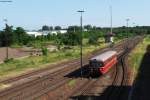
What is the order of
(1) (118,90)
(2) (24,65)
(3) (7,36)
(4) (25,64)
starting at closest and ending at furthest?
(1) (118,90) < (2) (24,65) < (4) (25,64) < (3) (7,36)

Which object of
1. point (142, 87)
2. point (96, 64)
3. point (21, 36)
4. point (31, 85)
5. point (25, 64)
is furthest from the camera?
point (21, 36)

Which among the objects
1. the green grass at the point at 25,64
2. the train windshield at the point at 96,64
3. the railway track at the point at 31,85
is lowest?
the green grass at the point at 25,64

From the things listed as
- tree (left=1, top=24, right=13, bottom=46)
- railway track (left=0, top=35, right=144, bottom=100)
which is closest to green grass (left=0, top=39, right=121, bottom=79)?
railway track (left=0, top=35, right=144, bottom=100)

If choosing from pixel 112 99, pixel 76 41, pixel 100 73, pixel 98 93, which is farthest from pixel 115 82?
pixel 76 41

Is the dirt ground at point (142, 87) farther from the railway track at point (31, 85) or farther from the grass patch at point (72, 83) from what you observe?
the grass patch at point (72, 83)

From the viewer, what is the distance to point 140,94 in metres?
36.6

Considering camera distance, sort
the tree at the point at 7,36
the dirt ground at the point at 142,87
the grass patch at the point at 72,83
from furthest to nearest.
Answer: the tree at the point at 7,36 → the grass patch at the point at 72,83 → the dirt ground at the point at 142,87

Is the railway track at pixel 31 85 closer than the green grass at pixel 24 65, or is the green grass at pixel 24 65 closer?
the railway track at pixel 31 85

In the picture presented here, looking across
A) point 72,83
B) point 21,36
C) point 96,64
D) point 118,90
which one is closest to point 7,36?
point 21,36

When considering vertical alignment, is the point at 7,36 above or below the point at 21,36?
above

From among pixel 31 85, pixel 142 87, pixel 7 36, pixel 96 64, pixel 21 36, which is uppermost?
pixel 7 36

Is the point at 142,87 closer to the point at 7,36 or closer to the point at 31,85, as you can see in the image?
the point at 31,85

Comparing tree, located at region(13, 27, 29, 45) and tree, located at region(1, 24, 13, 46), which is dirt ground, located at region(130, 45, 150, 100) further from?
tree, located at region(13, 27, 29, 45)

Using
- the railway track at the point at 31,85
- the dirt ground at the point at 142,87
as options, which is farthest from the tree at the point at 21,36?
the dirt ground at the point at 142,87
